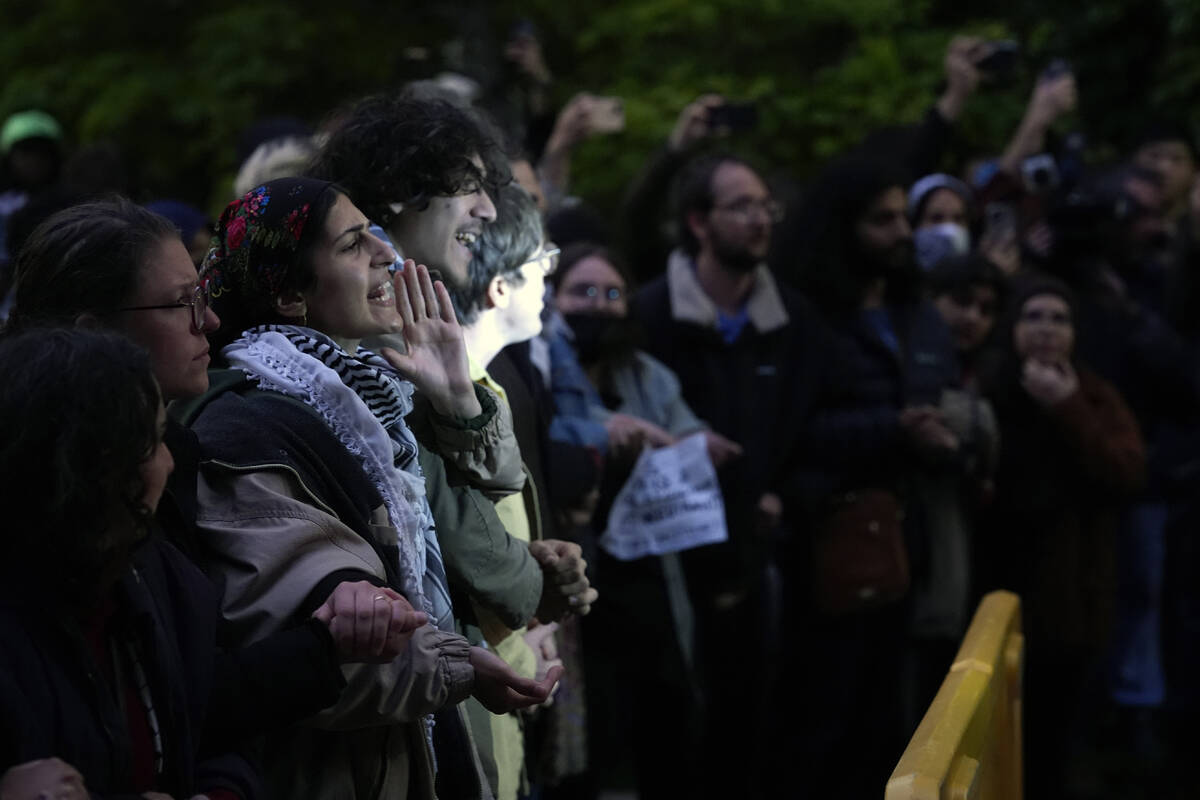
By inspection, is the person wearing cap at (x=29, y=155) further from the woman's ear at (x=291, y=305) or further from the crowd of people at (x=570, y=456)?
the woman's ear at (x=291, y=305)

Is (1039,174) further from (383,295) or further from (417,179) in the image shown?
(383,295)

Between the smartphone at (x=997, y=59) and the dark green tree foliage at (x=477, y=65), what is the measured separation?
5.98 feet

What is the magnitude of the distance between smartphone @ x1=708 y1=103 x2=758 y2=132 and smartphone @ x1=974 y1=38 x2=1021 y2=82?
1292 millimetres

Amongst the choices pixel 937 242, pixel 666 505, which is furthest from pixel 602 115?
pixel 666 505

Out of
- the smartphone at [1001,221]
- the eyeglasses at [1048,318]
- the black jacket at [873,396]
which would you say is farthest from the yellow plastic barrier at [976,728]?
the smartphone at [1001,221]

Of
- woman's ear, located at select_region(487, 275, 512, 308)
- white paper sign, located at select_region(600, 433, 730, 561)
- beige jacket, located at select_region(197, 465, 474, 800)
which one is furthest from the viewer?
white paper sign, located at select_region(600, 433, 730, 561)

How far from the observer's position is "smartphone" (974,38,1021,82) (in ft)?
24.1

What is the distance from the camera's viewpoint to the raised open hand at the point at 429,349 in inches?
119

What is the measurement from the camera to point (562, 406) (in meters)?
4.92

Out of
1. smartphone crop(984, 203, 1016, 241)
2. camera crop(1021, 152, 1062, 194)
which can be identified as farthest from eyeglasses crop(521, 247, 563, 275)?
camera crop(1021, 152, 1062, 194)

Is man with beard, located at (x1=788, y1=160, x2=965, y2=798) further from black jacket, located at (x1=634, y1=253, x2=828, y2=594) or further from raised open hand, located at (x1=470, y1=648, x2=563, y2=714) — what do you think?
raised open hand, located at (x1=470, y1=648, x2=563, y2=714)

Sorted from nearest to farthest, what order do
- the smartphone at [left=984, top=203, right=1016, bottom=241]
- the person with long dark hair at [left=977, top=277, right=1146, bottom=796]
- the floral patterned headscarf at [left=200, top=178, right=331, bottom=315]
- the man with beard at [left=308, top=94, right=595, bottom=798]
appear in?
1. the floral patterned headscarf at [left=200, top=178, right=331, bottom=315]
2. the man with beard at [left=308, top=94, right=595, bottom=798]
3. the person with long dark hair at [left=977, top=277, right=1146, bottom=796]
4. the smartphone at [left=984, top=203, right=1016, bottom=241]

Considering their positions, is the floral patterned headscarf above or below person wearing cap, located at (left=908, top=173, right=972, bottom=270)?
above

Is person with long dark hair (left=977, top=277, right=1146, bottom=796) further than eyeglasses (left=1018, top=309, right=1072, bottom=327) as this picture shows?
No
